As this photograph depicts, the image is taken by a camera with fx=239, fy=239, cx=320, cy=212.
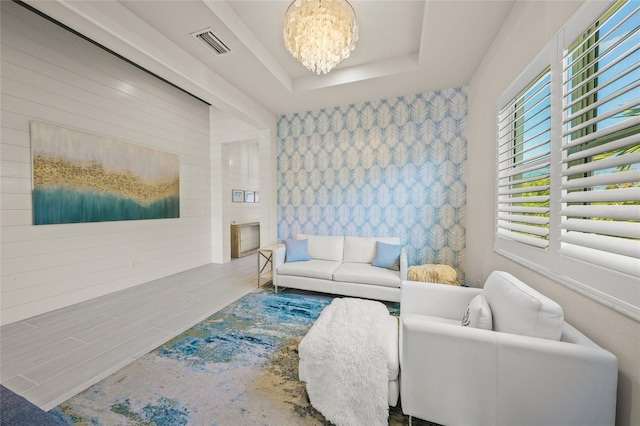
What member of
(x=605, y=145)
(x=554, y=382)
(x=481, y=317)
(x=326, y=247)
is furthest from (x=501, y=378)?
(x=326, y=247)

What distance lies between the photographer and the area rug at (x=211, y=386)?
144cm

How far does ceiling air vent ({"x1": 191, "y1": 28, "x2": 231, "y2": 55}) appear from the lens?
7.67ft

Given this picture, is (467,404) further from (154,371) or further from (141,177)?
(141,177)

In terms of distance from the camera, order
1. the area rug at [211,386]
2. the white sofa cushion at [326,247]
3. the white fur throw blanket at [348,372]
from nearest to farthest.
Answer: the white fur throw blanket at [348,372]
the area rug at [211,386]
the white sofa cushion at [326,247]

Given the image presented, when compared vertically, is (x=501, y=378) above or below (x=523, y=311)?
below

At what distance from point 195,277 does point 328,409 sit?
11.5 feet

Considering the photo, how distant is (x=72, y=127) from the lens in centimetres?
297

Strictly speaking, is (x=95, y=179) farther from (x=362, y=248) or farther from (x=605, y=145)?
(x=605, y=145)

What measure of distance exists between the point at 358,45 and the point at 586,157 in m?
2.49

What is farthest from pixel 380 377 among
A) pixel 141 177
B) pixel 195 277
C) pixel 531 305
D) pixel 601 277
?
pixel 141 177

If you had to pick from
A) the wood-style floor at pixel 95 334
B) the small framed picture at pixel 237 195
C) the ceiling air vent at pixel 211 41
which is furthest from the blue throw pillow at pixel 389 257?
the small framed picture at pixel 237 195

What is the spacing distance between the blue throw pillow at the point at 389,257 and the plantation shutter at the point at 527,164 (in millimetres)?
1261

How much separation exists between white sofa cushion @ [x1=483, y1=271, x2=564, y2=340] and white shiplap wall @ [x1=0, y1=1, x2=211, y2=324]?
4408mm

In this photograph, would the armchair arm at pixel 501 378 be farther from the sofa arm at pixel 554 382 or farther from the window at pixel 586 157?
the window at pixel 586 157
